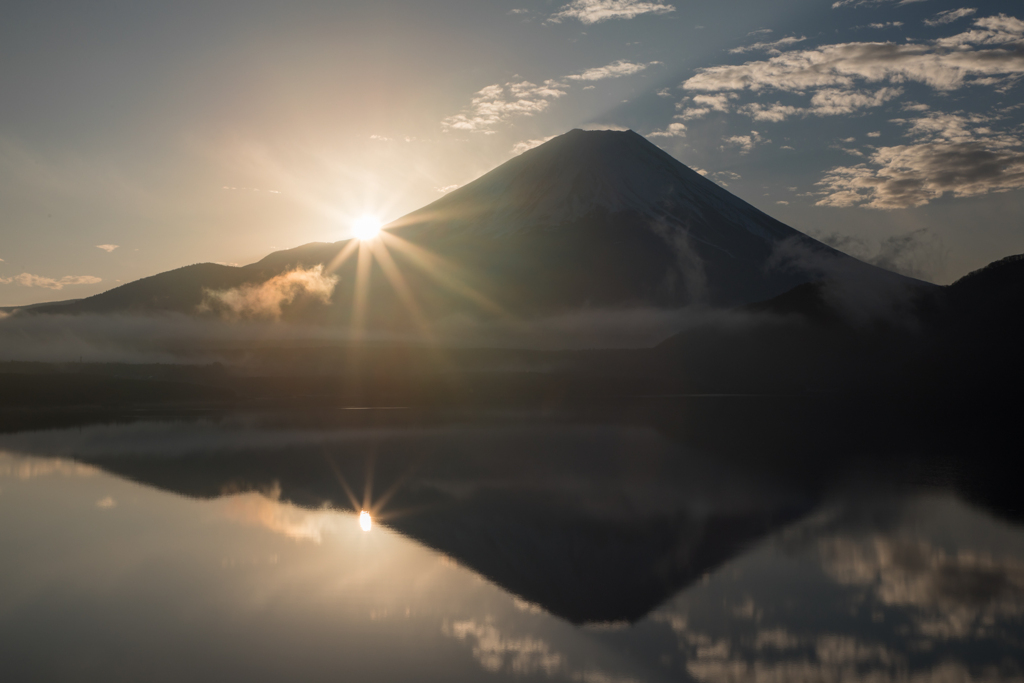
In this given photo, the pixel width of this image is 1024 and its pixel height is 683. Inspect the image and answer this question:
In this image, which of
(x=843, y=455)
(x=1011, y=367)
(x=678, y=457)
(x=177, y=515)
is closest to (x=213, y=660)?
(x=177, y=515)

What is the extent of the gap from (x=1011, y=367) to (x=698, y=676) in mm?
199014

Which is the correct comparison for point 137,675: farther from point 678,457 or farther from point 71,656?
point 678,457

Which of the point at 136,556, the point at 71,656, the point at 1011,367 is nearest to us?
the point at 71,656

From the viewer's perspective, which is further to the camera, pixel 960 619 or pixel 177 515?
pixel 177 515

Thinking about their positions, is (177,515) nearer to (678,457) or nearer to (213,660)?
(213,660)

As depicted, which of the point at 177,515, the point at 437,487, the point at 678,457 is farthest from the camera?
the point at 678,457

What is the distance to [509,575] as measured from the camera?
69.2 feet

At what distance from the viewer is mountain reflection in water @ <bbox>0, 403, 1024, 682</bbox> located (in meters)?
14.4

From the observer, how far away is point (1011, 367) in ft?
558

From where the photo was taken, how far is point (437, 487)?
3547 centimetres

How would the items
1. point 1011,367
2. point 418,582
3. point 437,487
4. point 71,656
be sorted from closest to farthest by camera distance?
point 71,656
point 418,582
point 437,487
point 1011,367

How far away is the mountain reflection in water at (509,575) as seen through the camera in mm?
14422

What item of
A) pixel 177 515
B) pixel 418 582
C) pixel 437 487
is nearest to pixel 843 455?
pixel 437 487

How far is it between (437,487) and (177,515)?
1234 centimetres
